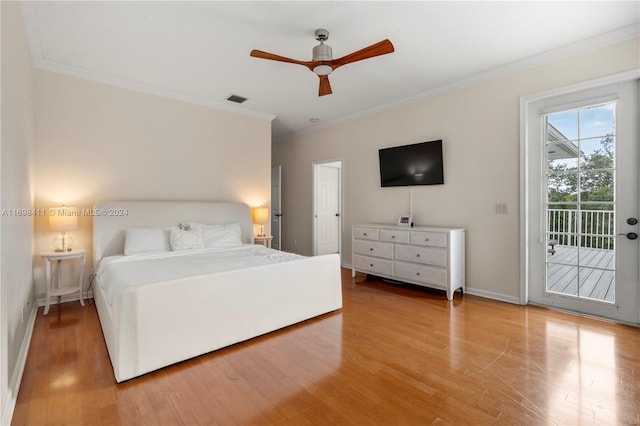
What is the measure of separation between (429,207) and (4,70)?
14.1 ft

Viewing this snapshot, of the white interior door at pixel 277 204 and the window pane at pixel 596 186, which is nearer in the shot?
the window pane at pixel 596 186

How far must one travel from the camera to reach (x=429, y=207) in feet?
14.1

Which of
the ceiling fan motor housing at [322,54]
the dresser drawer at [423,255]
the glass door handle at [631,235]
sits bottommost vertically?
the dresser drawer at [423,255]

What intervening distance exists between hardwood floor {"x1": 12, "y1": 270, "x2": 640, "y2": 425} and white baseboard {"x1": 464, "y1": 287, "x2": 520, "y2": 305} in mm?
489

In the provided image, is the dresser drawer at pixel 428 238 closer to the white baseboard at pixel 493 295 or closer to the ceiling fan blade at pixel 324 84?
→ the white baseboard at pixel 493 295

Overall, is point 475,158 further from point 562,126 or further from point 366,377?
point 366,377

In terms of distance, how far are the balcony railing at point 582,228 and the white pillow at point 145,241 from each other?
4412mm

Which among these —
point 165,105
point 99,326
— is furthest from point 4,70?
point 165,105

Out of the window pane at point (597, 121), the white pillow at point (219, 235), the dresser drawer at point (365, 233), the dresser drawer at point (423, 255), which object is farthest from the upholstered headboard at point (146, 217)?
the window pane at point (597, 121)

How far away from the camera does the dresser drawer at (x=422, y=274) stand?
12.2 feet

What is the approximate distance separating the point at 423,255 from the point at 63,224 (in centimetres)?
408

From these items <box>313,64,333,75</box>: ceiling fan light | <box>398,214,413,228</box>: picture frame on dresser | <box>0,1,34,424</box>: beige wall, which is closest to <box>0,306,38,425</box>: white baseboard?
<box>0,1,34,424</box>: beige wall

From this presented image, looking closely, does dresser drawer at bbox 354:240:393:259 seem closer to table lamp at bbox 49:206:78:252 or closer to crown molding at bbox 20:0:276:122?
crown molding at bbox 20:0:276:122

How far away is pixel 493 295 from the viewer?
12.1ft
